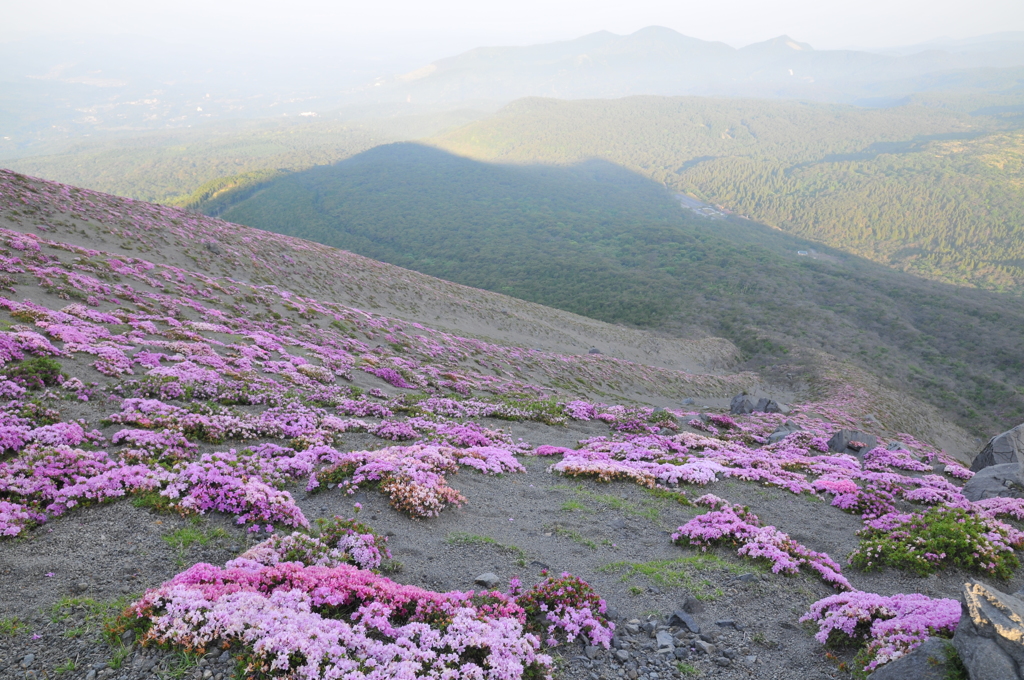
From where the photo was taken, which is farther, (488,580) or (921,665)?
(488,580)

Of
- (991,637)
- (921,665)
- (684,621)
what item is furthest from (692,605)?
(991,637)

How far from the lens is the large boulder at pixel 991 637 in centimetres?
538

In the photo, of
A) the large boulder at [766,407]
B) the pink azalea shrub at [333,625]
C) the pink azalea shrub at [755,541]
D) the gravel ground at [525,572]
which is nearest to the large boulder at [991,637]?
the gravel ground at [525,572]

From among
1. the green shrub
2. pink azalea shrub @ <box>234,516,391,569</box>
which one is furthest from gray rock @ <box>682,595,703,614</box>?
pink azalea shrub @ <box>234,516,391,569</box>

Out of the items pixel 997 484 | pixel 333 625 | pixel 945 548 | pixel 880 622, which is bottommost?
pixel 997 484

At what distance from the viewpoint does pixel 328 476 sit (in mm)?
13141

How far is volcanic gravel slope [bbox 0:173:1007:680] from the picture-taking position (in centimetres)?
766

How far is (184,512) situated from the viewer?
32.8ft

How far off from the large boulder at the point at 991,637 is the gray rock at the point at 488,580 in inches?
271

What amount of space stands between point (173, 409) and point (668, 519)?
14964 mm

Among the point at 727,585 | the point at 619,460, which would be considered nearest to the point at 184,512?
the point at 727,585

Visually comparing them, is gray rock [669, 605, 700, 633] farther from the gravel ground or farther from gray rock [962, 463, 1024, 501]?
gray rock [962, 463, 1024, 501]

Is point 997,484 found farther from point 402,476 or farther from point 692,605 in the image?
point 402,476

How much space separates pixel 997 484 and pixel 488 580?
17.7m
